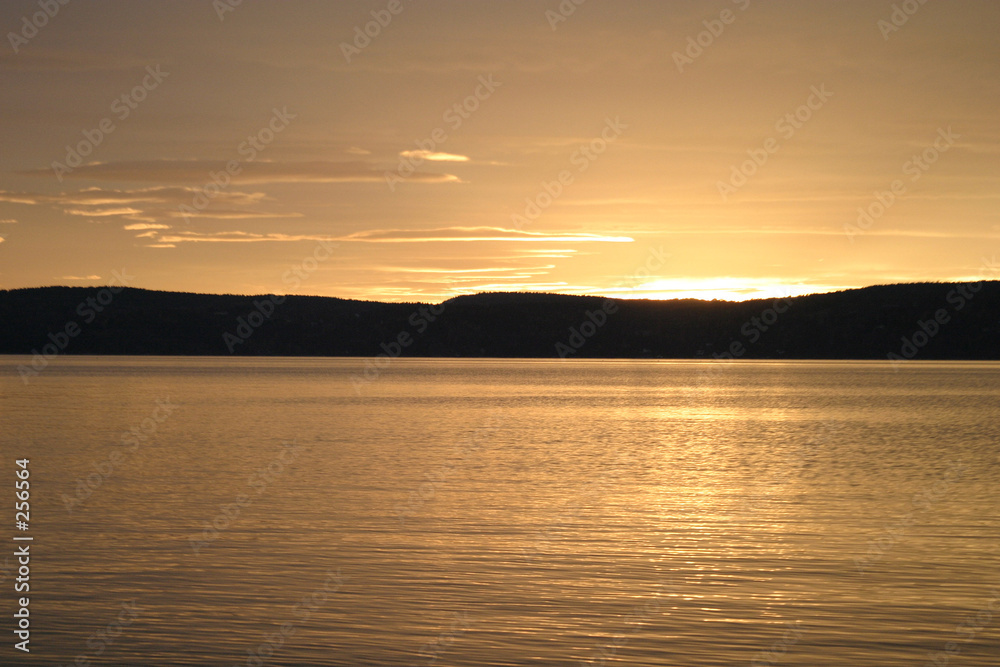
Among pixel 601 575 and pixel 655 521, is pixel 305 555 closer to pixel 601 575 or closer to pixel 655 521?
pixel 601 575

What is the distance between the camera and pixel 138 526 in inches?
701

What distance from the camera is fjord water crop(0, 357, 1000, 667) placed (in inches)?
426

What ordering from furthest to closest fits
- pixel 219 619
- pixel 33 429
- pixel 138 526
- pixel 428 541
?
pixel 33 429, pixel 138 526, pixel 428 541, pixel 219 619

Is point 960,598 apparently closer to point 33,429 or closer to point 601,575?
point 601,575

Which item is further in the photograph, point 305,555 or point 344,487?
point 344,487

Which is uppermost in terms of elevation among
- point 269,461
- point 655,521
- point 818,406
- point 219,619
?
point 818,406

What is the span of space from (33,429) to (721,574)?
1281 inches

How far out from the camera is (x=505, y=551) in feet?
51.4

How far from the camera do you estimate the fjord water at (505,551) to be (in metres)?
10.8

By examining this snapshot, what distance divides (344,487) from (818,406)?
48.0 meters

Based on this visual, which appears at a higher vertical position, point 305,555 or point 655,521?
point 655,521

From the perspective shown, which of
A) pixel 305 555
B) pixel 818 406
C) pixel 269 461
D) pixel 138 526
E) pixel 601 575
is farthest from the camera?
pixel 818 406

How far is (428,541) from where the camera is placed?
16.5 metres

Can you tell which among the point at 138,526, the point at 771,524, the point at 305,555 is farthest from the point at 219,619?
the point at 771,524
